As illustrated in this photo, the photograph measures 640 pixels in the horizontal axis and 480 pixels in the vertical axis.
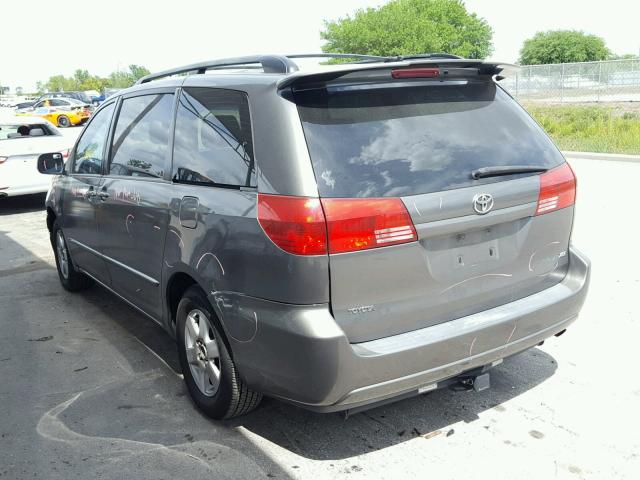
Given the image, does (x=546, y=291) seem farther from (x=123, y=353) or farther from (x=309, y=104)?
(x=123, y=353)

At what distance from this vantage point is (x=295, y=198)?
274 centimetres

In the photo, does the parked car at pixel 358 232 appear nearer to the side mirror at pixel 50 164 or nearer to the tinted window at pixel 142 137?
the tinted window at pixel 142 137

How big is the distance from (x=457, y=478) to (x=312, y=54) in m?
2.53

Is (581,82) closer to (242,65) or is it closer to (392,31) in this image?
(242,65)

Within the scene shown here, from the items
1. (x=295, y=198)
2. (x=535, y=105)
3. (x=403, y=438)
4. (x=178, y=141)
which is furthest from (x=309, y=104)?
(x=535, y=105)

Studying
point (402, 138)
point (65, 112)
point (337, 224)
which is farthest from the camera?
point (65, 112)

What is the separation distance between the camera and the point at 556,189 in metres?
3.31

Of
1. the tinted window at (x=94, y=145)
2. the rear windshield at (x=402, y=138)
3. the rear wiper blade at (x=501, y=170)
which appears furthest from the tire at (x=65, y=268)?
the rear wiper blade at (x=501, y=170)

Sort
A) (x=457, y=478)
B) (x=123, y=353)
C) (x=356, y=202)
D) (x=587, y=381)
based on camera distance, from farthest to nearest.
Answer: (x=123, y=353) < (x=587, y=381) < (x=457, y=478) < (x=356, y=202)

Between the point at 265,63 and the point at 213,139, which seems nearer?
the point at 265,63

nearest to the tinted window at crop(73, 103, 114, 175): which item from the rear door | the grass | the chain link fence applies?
the rear door

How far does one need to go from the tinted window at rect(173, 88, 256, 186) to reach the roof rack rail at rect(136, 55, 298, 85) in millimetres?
206

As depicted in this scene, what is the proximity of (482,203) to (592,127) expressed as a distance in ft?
71.1

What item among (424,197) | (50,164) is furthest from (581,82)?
(424,197)
